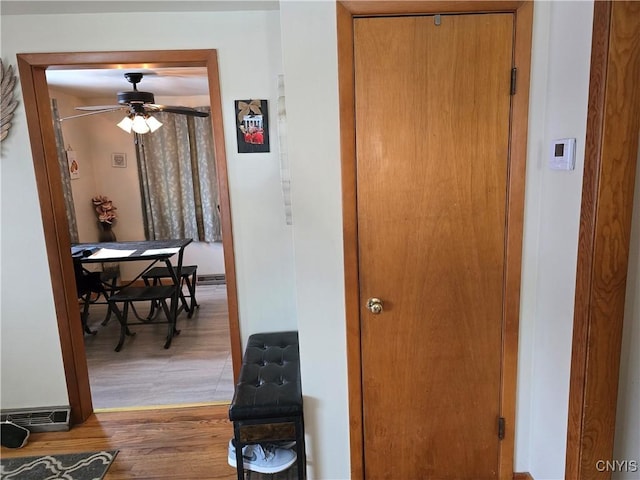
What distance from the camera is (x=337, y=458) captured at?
1.90 meters

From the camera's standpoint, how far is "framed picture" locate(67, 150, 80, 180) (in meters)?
4.67

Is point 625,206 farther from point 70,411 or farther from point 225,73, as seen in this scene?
point 70,411

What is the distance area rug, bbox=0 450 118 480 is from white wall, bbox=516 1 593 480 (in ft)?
6.73

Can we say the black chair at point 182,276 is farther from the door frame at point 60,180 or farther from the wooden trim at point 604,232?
the wooden trim at point 604,232

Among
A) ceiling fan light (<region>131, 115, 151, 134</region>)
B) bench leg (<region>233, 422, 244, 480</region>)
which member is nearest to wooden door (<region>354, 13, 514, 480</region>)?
bench leg (<region>233, 422, 244, 480</region>)

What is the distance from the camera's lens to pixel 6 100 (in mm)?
2203

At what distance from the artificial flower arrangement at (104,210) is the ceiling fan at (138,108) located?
1.86 m

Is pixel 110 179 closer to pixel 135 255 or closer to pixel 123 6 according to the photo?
pixel 135 255

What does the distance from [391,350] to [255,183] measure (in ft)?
3.70

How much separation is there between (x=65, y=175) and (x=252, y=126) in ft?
10.5

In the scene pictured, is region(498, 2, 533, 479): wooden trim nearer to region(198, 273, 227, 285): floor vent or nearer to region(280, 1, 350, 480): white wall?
region(280, 1, 350, 480): white wall

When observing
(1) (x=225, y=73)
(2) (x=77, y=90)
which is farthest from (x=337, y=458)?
(2) (x=77, y=90)

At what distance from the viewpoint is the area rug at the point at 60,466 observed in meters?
2.13

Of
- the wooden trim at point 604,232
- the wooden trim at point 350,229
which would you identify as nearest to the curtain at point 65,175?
the wooden trim at point 350,229
